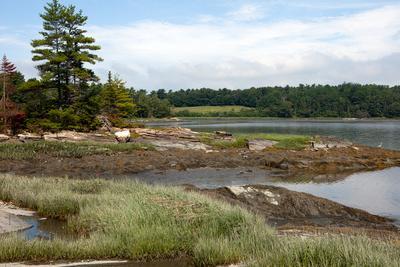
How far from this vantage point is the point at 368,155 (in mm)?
36656

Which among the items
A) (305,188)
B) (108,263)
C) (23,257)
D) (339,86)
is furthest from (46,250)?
(339,86)

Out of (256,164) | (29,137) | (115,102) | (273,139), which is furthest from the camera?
(115,102)

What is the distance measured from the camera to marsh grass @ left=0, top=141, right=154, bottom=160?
29688mm

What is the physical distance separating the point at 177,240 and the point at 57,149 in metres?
22.9

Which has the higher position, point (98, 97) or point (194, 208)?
point (98, 97)

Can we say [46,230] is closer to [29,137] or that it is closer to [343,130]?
[29,137]

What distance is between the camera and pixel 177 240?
1015 centimetres

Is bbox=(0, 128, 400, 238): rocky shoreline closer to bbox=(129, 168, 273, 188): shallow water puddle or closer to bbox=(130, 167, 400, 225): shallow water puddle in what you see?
bbox=(129, 168, 273, 188): shallow water puddle

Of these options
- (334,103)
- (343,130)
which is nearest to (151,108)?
(334,103)

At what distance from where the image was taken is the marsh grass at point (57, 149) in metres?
29.7

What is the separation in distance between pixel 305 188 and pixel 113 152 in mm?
13440

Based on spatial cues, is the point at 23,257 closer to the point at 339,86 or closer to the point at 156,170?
the point at 156,170

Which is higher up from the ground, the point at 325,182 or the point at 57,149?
the point at 57,149

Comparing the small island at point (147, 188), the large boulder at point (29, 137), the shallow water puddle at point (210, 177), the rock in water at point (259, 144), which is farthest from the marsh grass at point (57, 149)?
the rock in water at point (259, 144)
